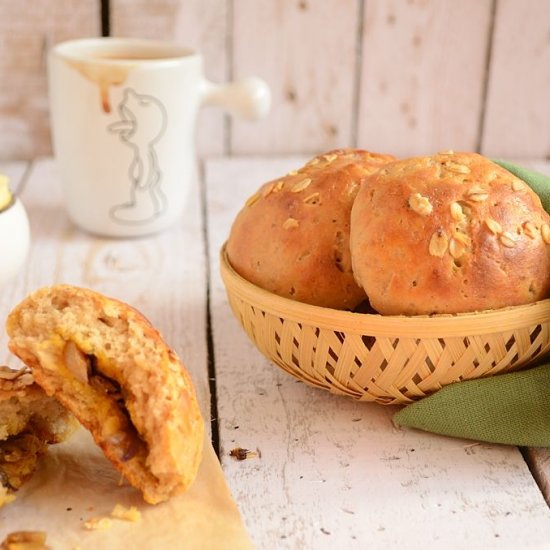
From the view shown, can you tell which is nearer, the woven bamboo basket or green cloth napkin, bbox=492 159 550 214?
the woven bamboo basket

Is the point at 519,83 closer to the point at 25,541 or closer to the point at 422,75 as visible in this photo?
the point at 422,75

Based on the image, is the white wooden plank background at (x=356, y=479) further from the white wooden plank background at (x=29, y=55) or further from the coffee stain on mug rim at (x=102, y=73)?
the white wooden plank background at (x=29, y=55)

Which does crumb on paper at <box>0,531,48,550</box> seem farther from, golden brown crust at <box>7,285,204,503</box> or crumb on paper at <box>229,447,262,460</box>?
crumb on paper at <box>229,447,262,460</box>

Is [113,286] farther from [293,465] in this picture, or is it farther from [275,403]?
[293,465]

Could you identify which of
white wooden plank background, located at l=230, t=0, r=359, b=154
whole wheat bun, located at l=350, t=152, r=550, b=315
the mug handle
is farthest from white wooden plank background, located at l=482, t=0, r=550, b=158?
whole wheat bun, located at l=350, t=152, r=550, b=315

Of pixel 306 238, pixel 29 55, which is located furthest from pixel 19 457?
pixel 29 55

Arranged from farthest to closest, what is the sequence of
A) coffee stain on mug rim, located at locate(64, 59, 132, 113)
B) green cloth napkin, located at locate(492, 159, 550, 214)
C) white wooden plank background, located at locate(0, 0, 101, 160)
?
1. white wooden plank background, located at locate(0, 0, 101, 160)
2. coffee stain on mug rim, located at locate(64, 59, 132, 113)
3. green cloth napkin, located at locate(492, 159, 550, 214)

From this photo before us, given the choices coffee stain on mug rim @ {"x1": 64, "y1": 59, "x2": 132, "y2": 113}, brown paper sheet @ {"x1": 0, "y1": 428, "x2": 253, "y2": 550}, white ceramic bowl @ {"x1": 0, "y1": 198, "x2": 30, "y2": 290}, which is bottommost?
brown paper sheet @ {"x1": 0, "y1": 428, "x2": 253, "y2": 550}

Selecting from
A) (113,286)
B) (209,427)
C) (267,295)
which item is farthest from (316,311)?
(113,286)
